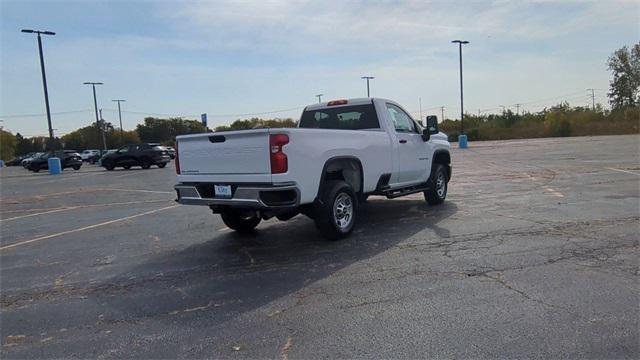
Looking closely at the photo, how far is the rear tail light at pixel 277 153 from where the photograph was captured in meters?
5.94

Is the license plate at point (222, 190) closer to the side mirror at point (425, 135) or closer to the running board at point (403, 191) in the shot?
the running board at point (403, 191)

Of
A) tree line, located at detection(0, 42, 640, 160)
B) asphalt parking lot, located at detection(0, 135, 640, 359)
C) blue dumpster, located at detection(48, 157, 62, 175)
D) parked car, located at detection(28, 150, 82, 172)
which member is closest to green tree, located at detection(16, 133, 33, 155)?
tree line, located at detection(0, 42, 640, 160)

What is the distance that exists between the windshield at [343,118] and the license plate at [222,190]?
2.73 meters

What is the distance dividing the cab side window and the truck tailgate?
3173mm

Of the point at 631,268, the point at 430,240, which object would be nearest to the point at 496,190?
the point at 430,240

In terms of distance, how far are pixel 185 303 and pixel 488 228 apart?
15.2ft

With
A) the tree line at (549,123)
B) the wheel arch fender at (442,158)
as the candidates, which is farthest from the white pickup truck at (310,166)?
the tree line at (549,123)

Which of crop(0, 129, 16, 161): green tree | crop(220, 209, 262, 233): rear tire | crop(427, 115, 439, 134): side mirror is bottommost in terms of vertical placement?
crop(220, 209, 262, 233): rear tire

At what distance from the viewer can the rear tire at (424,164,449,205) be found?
9.60 meters

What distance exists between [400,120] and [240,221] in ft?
11.1

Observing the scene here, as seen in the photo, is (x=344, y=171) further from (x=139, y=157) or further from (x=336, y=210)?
(x=139, y=157)

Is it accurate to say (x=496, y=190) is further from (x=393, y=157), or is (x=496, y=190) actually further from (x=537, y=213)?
(x=393, y=157)

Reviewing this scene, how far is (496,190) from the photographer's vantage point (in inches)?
463

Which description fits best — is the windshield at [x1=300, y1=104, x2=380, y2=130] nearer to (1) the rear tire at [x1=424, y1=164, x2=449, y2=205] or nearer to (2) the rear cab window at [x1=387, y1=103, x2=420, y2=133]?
(2) the rear cab window at [x1=387, y1=103, x2=420, y2=133]
